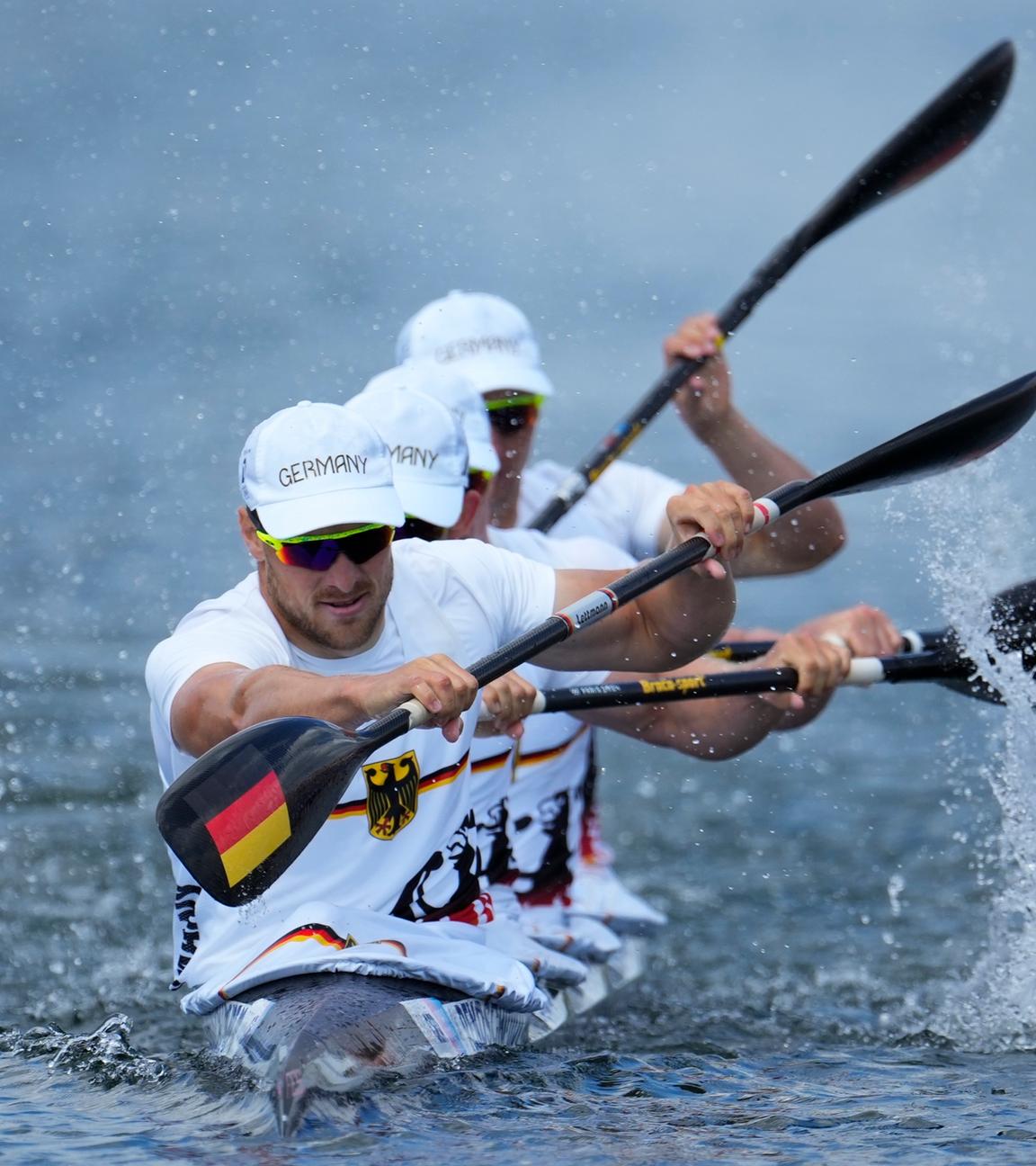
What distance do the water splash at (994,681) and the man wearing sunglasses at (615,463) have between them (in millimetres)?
513

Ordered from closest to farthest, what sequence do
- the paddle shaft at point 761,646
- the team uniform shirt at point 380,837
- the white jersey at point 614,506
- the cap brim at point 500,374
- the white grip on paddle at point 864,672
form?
the team uniform shirt at point 380,837
the white grip on paddle at point 864,672
the paddle shaft at point 761,646
the cap brim at point 500,374
the white jersey at point 614,506

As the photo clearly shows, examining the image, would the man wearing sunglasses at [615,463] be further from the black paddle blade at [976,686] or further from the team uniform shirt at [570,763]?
the black paddle blade at [976,686]

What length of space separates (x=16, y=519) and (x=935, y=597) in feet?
24.1

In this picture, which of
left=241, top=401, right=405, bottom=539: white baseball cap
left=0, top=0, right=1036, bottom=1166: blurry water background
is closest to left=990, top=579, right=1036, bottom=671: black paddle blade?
left=0, top=0, right=1036, bottom=1166: blurry water background

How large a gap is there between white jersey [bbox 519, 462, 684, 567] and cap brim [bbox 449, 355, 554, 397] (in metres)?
0.35

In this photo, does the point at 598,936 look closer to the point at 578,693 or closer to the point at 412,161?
the point at 578,693

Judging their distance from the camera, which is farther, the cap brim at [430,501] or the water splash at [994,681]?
the water splash at [994,681]

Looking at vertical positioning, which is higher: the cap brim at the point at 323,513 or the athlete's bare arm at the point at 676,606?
the cap brim at the point at 323,513

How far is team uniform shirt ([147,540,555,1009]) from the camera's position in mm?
3771

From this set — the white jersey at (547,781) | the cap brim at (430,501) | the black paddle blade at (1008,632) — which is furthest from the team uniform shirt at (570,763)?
the black paddle blade at (1008,632)

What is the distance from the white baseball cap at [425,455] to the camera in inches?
179

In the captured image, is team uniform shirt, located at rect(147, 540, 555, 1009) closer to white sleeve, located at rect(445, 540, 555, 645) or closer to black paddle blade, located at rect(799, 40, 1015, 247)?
white sleeve, located at rect(445, 540, 555, 645)

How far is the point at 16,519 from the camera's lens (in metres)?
11.4

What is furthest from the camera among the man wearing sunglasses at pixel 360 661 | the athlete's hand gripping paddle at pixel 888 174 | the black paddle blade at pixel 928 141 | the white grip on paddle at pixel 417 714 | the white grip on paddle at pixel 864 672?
the black paddle blade at pixel 928 141
